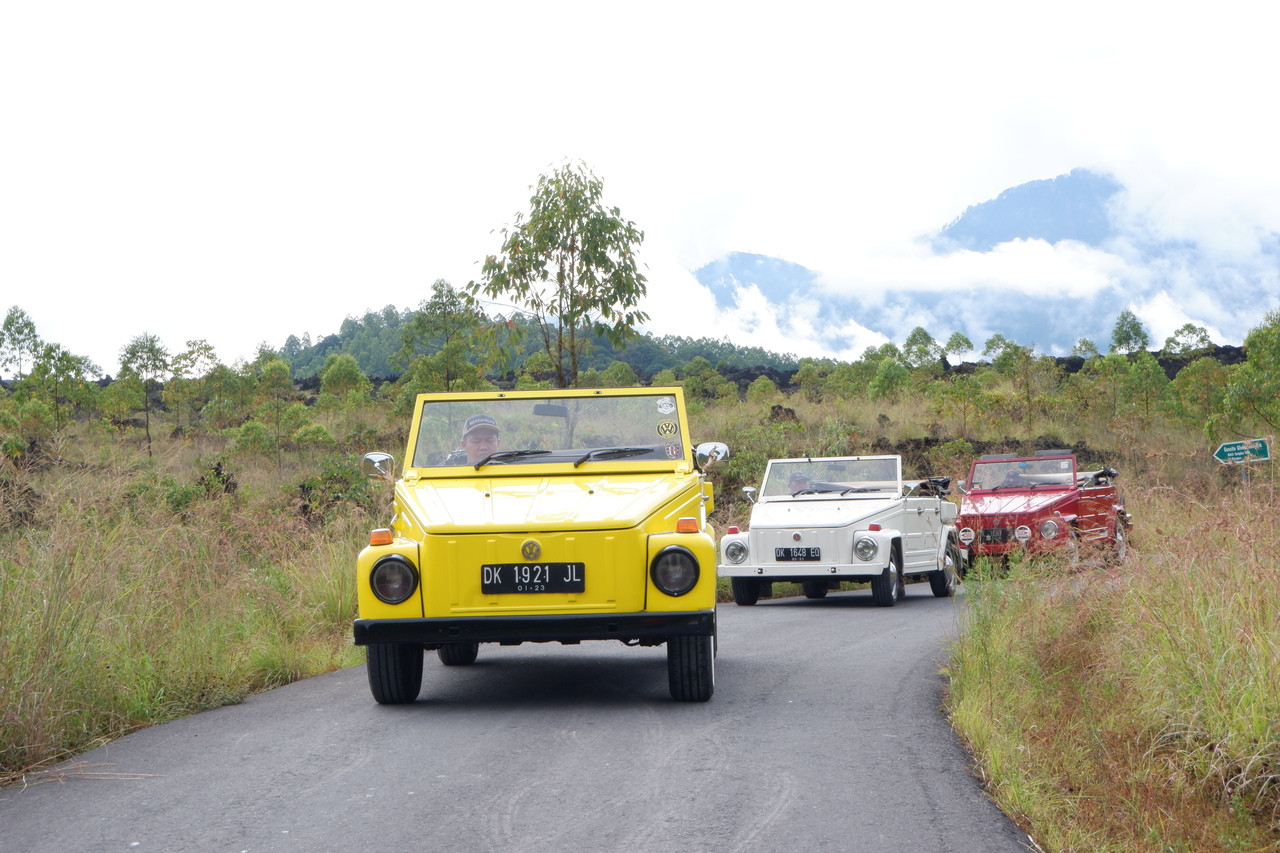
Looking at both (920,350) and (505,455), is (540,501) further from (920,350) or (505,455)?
(920,350)

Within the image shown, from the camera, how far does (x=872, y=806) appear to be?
4.60m

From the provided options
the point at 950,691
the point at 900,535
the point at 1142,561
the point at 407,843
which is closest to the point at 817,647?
the point at 950,691

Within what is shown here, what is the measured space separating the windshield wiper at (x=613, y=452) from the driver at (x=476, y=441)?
2.16 ft

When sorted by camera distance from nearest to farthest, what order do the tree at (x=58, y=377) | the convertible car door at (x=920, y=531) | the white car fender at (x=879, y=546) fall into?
the white car fender at (x=879, y=546) < the convertible car door at (x=920, y=531) < the tree at (x=58, y=377)

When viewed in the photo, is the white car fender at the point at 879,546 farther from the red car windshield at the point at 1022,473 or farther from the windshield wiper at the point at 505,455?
the windshield wiper at the point at 505,455

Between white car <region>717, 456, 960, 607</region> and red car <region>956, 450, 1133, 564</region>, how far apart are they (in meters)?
0.59

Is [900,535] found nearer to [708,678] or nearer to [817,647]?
[817,647]

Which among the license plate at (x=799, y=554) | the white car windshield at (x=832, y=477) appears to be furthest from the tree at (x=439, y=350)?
the license plate at (x=799, y=554)

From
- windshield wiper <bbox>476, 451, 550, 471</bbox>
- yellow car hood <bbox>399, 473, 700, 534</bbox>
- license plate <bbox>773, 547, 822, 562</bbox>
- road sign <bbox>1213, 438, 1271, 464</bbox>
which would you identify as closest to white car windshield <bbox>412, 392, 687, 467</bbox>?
windshield wiper <bbox>476, 451, 550, 471</bbox>

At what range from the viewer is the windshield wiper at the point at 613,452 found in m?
7.73

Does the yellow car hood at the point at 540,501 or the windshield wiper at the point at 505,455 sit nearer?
the yellow car hood at the point at 540,501

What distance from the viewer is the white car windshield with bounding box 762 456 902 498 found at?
15.1m

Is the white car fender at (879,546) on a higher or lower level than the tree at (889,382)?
lower

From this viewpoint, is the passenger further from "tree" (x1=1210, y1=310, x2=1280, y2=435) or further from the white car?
"tree" (x1=1210, y1=310, x2=1280, y2=435)
